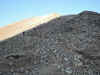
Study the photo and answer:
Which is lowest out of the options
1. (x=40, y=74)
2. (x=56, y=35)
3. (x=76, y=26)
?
(x=40, y=74)

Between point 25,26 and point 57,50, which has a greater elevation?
point 25,26

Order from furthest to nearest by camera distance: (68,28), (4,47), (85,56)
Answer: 1. (68,28)
2. (4,47)
3. (85,56)

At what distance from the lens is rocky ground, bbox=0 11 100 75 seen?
7.41 meters

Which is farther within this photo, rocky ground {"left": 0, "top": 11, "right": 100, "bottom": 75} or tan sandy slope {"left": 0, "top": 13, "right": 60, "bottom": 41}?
tan sandy slope {"left": 0, "top": 13, "right": 60, "bottom": 41}

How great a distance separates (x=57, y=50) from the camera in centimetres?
864

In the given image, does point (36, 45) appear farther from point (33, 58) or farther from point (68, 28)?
point (68, 28)

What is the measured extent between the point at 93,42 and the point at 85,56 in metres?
1.51

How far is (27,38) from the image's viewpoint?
419 inches

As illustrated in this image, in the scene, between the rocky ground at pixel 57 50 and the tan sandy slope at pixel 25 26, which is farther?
the tan sandy slope at pixel 25 26

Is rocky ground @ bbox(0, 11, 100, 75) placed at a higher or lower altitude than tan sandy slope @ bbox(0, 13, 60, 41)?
lower

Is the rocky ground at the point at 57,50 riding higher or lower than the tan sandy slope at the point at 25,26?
lower

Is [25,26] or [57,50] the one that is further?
[25,26]

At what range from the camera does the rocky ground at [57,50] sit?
7406 mm

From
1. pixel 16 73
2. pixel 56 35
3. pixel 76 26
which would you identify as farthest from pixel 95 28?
pixel 16 73
